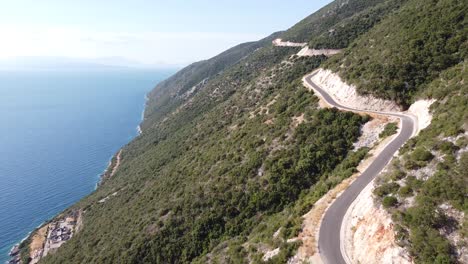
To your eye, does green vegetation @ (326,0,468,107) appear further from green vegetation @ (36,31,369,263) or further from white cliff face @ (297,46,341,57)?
white cliff face @ (297,46,341,57)

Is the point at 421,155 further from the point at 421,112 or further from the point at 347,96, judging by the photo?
the point at 347,96

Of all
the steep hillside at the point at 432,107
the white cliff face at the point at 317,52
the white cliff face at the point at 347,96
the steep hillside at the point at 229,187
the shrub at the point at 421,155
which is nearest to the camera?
the steep hillside at the point at 432,107

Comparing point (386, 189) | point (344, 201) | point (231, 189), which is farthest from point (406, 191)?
point (231, 189)

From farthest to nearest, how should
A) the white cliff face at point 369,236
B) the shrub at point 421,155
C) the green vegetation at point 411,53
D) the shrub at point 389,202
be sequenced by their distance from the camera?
1. the green vegetation at point 411,53
2. the shrub at point 421,155
3. the shrub at point 389,202
4. the white cliff face at point 369,236

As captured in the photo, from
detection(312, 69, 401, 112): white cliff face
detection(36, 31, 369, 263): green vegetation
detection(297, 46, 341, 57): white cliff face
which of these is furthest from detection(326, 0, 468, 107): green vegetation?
detection(297, 46, 341, 57): white cliff face

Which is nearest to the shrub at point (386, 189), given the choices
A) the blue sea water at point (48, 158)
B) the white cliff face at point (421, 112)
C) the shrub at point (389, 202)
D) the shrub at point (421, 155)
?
the shrub at point (389, 202)

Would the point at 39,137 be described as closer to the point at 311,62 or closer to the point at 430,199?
the point at 311,62

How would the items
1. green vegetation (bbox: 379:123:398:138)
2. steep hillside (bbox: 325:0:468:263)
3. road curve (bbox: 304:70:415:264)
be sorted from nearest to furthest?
steep hillside (bbox: 325:0:468:263) < road curve (bbox: 304:70:415:264) < green vegetation (bbox: 379:123:398:138)

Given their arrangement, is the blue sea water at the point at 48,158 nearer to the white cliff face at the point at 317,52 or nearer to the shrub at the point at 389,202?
the shrub at the point at 389,202
